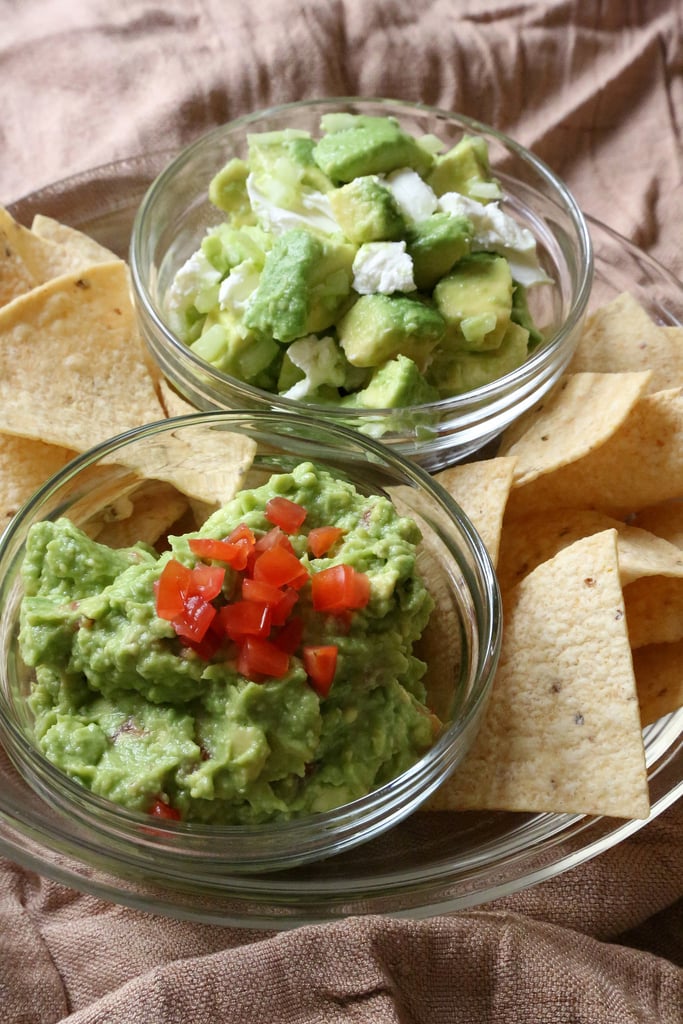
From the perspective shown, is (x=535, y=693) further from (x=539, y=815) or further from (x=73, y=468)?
(x=73, y=468)

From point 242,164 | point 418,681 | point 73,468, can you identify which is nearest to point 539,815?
point 418,681

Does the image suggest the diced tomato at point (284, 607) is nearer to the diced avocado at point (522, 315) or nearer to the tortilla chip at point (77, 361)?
the tortilla chip at point (77, 361)

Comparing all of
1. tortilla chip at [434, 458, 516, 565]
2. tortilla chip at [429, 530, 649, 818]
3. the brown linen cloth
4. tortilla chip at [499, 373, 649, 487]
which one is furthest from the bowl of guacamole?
the brown linen cloth

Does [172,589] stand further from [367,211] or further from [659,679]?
[659,679]

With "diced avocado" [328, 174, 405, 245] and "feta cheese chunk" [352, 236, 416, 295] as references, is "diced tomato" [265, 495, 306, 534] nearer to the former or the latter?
"feta cheese chunk" [352, 236, 416, 295]

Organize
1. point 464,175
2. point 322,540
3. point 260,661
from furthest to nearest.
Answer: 1. point 464,175
2. point 322,540
3. point 260,661

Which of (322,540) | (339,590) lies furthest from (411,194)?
(339,590)
